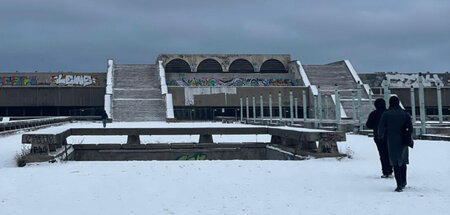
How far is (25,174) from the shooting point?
32.4 ft

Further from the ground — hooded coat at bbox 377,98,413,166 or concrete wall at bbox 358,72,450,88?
concrete wall at bbox 358,72,450,88

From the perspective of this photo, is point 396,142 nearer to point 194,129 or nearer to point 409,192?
point 409,192

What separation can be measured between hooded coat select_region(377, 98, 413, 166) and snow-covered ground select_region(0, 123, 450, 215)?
56 centimetres

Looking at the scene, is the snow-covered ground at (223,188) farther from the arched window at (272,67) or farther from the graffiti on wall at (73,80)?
the arched window at (272,67)

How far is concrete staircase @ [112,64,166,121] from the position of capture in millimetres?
49438

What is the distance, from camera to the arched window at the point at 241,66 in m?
75.8

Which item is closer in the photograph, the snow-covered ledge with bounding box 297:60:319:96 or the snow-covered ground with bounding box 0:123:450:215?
the snow-covered ground with bounding box 0:123:450:215

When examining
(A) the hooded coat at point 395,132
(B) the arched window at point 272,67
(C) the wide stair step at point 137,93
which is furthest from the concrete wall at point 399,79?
(A) the hooded coat at point 395,132

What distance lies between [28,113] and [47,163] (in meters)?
52.4

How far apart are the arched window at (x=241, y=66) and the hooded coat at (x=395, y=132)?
2663 inches

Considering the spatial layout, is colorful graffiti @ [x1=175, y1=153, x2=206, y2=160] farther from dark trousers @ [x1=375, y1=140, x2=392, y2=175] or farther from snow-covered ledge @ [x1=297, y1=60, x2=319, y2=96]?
snow-covered ledge @ [x1=297, y1=60, x2=319, y2=96]

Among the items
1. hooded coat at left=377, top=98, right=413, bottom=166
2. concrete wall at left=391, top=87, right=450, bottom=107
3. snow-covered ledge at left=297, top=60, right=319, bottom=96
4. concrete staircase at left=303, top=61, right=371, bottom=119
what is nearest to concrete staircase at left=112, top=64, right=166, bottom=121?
snow-covered ledge at left=297, top=60, right=319, bottom=96

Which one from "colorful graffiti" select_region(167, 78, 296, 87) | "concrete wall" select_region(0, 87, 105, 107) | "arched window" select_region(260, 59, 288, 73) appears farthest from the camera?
"arched window" select_region(260, 59, 288, 73)

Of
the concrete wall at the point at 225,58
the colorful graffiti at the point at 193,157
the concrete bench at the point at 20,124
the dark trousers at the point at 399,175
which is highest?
the concrete wall at the point at 225,58
